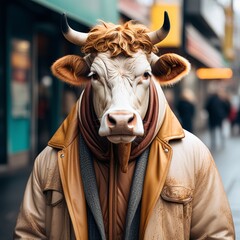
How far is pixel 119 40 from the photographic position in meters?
3.26

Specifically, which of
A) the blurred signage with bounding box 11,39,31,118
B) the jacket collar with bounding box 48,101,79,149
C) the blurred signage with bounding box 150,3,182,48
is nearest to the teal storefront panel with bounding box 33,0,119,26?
the blurred signage with bounding box 11,39,31,118

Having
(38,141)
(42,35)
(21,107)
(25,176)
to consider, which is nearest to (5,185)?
(25,176)

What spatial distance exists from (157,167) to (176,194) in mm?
163

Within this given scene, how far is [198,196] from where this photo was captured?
3426mm

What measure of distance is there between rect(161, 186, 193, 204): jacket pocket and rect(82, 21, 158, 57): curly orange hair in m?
0.69

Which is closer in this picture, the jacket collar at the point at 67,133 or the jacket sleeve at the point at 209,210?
the jacket sleeve at the point at 209,210

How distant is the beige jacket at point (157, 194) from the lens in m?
3.30

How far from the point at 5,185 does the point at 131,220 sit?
342 inches

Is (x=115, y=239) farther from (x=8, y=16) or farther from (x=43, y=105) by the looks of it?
(x=43, y=105)

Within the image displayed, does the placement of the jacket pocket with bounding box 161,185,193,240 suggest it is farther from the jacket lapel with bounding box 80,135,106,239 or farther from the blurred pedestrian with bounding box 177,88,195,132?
the blurred pedestrian with bounding box 177,88,195,132

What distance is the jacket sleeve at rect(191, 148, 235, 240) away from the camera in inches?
133

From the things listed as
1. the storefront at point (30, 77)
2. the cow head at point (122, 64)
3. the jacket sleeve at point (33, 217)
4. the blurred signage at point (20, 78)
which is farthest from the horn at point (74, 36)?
the blurred signage at point (20, 78)

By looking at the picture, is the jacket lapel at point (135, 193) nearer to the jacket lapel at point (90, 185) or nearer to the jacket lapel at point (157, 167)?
the jacket lapel at point (157, 167)

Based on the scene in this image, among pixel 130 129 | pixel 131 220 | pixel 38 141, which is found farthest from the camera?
pixel 38 141
